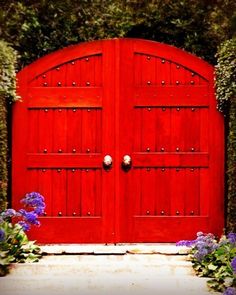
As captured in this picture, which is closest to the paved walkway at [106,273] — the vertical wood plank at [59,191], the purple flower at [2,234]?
the purple flower at [2,234]

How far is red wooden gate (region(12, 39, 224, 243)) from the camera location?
294 inches

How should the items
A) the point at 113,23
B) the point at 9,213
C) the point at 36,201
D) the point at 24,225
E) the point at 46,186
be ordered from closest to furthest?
the point at 9,213, the point at 24,225, the point at 36,201, the point at 46,186, the point at 113,23

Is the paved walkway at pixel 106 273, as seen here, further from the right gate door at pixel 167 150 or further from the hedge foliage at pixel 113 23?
the hedge foliage at pixel 113 23

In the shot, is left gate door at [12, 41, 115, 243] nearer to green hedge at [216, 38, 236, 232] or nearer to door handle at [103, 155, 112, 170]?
door handle at [103, 155, 112, 170]

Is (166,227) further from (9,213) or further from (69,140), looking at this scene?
(9,213)

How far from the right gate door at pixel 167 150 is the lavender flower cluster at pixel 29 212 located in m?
0.89

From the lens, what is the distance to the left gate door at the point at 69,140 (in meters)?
7.46

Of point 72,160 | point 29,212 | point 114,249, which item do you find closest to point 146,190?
point 114,249

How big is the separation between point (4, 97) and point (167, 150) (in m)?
1.87

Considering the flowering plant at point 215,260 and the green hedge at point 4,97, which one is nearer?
the flowering plant at point 215,260

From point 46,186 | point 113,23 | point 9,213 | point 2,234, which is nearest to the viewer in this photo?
point 2,234

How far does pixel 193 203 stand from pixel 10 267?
85.5 inches

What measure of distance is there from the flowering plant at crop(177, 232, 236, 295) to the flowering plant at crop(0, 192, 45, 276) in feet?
4.96

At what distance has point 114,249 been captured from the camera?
23.6 feet
